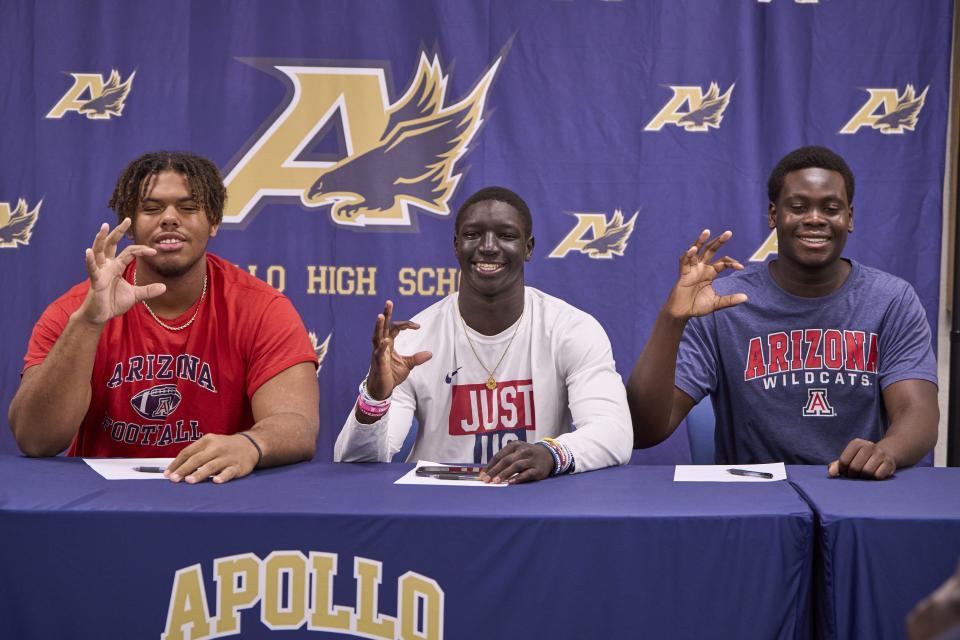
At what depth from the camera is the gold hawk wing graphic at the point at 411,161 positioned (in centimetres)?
330

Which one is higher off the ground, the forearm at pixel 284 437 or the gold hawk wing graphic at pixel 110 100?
the gold hawk wing graphic at pixel 110 100

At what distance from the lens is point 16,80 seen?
11.0ft

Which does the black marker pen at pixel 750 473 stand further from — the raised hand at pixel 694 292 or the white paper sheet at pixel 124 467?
the white paper sheet at pixel 124 467

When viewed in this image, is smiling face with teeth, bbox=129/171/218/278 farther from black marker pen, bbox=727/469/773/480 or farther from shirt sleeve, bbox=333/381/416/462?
black marker pen, bbox=727/469/773/480

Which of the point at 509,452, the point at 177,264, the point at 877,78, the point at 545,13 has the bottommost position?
the point at 509,452

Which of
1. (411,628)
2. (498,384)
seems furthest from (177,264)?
(411,628)

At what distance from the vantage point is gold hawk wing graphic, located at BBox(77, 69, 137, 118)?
332 cm

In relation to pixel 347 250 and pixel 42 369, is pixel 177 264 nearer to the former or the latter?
pixel 42 369

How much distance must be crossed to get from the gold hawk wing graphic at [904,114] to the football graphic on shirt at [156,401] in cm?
254

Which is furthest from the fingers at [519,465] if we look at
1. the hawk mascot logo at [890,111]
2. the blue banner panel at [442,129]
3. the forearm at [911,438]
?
the hawk mascot logo at [890,111]

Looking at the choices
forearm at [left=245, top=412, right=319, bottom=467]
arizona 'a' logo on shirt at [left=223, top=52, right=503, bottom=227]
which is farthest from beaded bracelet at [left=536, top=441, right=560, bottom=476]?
arizona 'a' logo on shirt at [left=223, top=52, right=503, bottom=227]

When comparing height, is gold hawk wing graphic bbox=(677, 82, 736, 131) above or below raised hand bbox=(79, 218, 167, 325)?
above

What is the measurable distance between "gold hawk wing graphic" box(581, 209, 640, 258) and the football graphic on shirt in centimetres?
164

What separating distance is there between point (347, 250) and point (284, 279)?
255 millimetres
